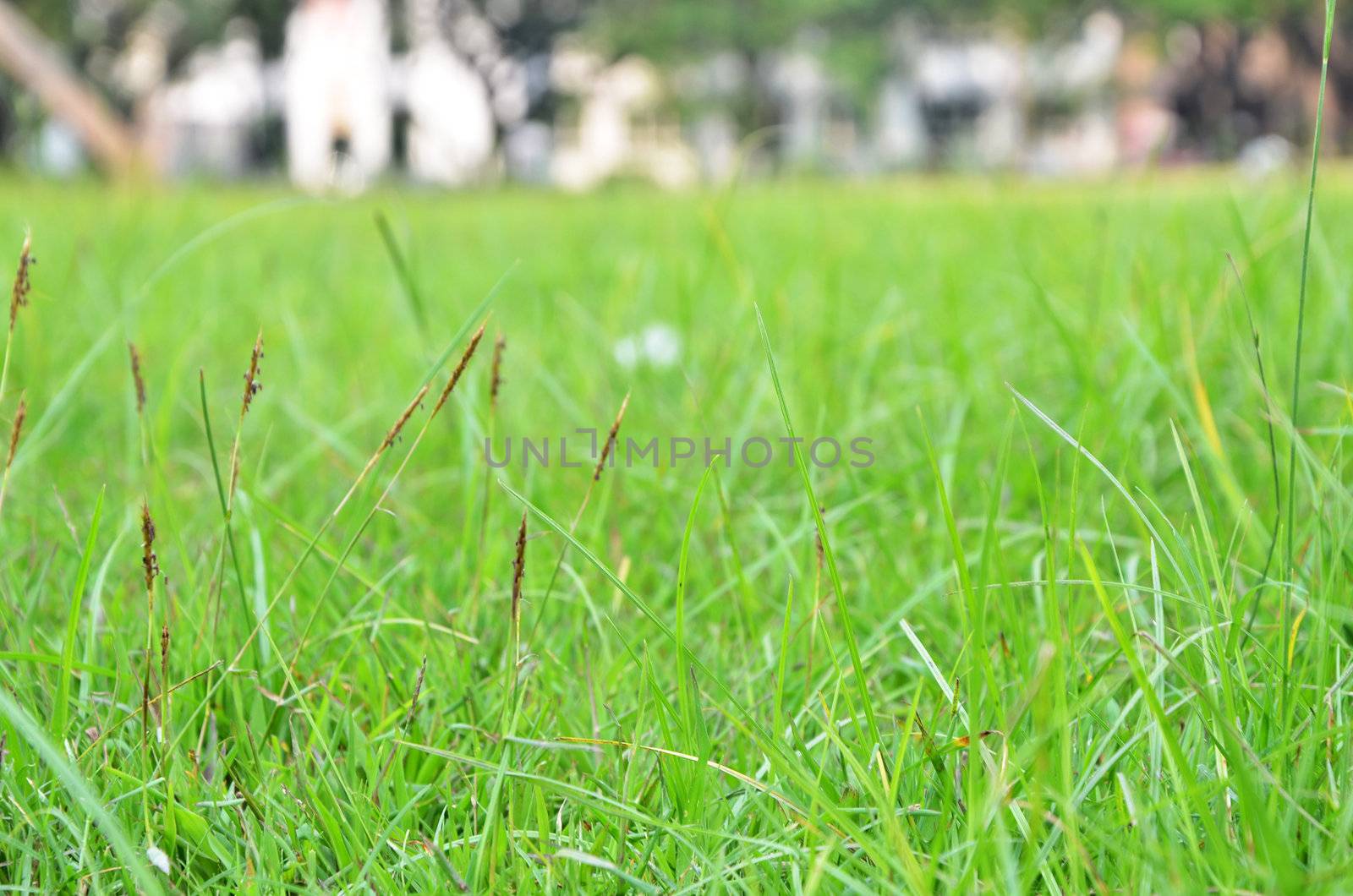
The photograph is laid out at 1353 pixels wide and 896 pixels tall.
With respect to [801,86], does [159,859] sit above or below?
above

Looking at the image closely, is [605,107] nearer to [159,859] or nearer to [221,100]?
[221,100]

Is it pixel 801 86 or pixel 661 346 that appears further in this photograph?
pixel 801 86

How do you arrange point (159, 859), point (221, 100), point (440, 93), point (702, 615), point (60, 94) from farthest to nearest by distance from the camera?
point (440, 93) → point (221, 100) → point (60, 94) → point (702, 615) → point (159, 859)

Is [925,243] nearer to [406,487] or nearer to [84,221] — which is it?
[406,487]

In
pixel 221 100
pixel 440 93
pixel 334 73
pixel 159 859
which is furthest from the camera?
pixel 440 93

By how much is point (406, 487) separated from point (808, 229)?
3110mm

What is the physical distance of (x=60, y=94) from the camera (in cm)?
700

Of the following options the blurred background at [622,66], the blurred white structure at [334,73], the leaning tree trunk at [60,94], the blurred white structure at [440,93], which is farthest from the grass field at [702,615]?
the blurred white structure at [440,93]

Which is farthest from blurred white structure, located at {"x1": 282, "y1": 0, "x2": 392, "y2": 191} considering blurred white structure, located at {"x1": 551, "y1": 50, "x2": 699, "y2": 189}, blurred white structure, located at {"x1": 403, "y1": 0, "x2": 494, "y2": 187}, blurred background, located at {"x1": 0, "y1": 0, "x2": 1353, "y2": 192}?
blurred white structure, located at {"x1": 551, "y1": 50, "x2": 699, "y2": 189}

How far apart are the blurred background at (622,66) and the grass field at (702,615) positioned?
20.2 metres

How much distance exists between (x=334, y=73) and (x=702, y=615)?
68.6ft

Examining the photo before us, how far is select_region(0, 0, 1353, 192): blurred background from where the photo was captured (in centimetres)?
2359

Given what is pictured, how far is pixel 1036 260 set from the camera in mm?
2982

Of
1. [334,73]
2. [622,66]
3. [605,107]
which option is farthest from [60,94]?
[605,107]
